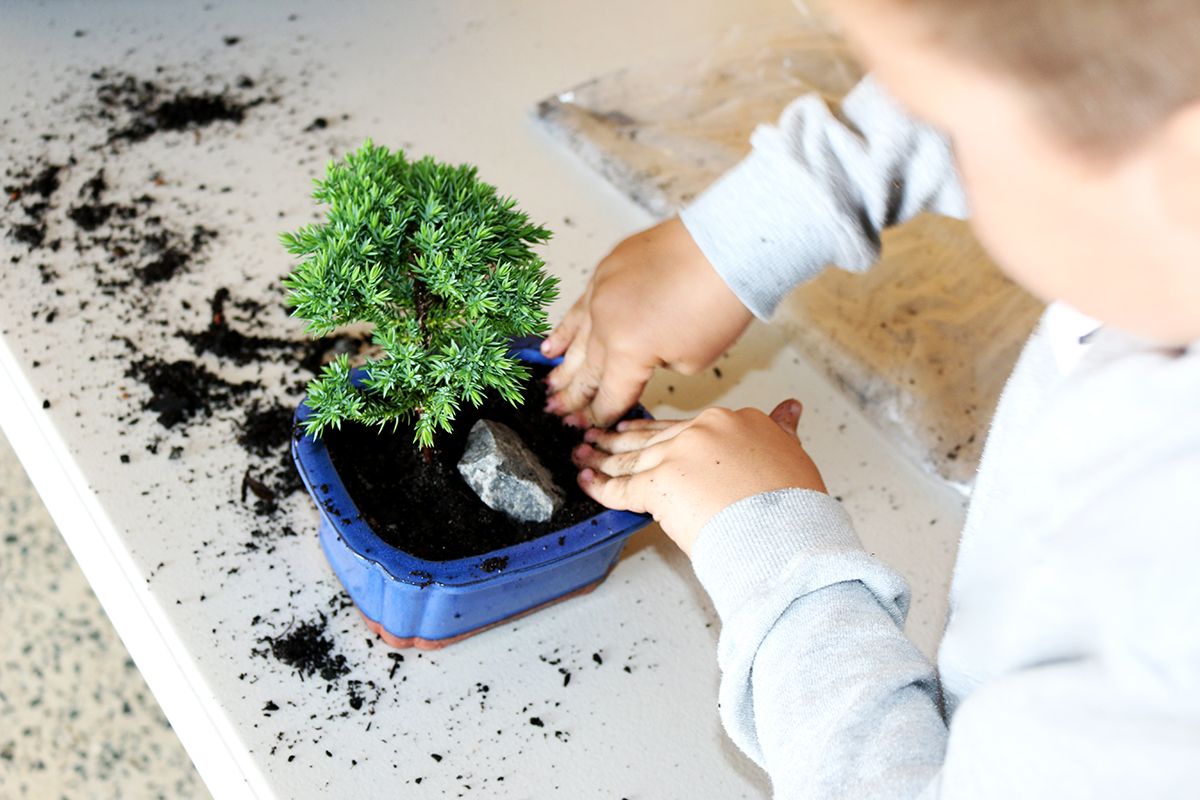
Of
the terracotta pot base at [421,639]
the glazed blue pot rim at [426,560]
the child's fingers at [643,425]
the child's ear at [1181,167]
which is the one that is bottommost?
the terracotta pot base at [421,639]

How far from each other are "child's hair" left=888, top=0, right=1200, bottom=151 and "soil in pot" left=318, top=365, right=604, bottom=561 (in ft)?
1.67

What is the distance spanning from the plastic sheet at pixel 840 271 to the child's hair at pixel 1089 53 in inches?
26.2

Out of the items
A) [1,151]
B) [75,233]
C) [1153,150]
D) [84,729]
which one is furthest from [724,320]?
[84,729]

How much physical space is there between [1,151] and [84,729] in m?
0.70

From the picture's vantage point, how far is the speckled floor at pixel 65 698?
135 cm

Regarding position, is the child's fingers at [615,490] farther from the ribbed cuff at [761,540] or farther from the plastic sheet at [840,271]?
the plastic sheet at [840,271]

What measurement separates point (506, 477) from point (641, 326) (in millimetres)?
176

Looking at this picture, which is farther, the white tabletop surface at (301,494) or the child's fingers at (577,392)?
the child's fingers at (577,392)

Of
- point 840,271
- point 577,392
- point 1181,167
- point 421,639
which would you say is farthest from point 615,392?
point 1181,167

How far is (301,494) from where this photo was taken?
0.96 metres

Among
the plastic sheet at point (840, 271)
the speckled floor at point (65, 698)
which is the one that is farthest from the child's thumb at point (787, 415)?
the speckled floor at point (65, 698)

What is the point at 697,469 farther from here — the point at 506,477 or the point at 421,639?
the point at 421,639

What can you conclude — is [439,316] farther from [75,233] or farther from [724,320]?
[75,233]

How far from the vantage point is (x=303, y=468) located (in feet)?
2.70
